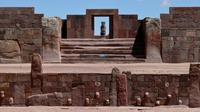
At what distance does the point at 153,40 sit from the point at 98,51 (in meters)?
2.08

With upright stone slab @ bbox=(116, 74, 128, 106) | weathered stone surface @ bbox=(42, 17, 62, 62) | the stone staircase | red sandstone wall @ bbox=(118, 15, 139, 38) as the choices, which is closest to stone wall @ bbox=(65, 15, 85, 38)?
red sandstone wall @ bbox=(118, 15, 139, 38)

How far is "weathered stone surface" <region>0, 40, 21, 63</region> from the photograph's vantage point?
63.4ft

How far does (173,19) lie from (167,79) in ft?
32.0

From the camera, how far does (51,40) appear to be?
64.5ft

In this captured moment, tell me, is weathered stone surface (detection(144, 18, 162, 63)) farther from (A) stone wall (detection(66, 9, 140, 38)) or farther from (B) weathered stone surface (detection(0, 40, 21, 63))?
(B) weathered stone surface (detection(0, 40, 21, 63))

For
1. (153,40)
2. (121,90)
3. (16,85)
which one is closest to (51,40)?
(153,40)

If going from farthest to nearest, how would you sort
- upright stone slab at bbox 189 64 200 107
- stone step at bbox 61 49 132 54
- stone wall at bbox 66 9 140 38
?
stone wall at bbox 66 9 140 38
stone step at bbox 61 49 132 54
upright stone slab at bbox 189 64 200 107

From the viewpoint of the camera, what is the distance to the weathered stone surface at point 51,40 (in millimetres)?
19359

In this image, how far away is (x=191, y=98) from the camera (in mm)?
11422

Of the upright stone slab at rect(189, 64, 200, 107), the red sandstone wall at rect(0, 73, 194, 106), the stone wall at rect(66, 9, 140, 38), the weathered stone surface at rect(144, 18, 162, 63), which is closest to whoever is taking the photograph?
the upright stone slab at rect(189, 64, 200, 107)

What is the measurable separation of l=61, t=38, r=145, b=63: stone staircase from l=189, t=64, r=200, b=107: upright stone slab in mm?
6591

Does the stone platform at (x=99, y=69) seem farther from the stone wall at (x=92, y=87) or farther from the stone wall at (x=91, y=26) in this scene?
the stone wall at (x=91, y=26)

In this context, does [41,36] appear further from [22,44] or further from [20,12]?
[20,12]

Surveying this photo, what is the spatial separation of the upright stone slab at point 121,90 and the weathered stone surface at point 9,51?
27.1 feet
